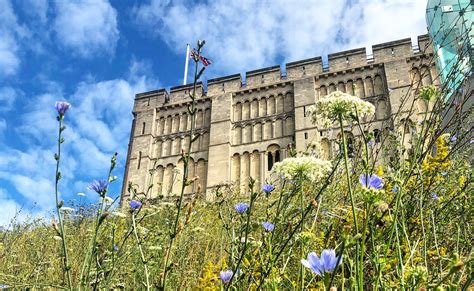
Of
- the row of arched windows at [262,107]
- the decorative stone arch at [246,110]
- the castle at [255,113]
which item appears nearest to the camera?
the castle at [255,113]

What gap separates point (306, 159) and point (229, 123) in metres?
21.0

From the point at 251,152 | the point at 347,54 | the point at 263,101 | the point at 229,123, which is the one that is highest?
the point at 347,54

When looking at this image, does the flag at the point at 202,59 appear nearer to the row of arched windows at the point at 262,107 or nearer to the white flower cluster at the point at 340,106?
the white flower cluster at the point at 340,106

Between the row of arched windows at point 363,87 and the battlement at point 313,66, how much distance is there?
87 centimetres

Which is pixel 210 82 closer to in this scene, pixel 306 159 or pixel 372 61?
pixel 372 61

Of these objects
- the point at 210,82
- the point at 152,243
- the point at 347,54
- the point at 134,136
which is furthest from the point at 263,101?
the point at 152,243

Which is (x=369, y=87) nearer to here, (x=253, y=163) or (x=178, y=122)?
(x=253, y=163)

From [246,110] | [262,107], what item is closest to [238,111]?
[246,110]

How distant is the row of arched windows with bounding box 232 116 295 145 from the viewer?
2141cm

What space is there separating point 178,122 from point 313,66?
30.6 feet

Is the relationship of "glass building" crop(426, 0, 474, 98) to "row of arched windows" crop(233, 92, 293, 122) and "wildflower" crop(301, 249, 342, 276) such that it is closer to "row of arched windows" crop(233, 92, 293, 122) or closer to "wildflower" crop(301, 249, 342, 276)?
"wildflower" crop(301, 249, 342, 276)

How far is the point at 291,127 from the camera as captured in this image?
69.5 feet

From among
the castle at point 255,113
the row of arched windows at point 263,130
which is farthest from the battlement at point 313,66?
the row of arched windows at point 263,130

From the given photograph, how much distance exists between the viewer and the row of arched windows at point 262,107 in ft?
72.5
